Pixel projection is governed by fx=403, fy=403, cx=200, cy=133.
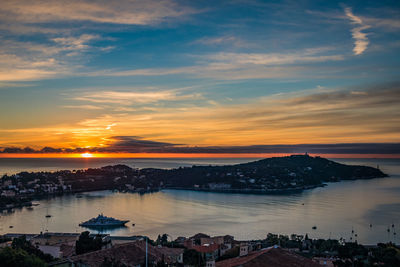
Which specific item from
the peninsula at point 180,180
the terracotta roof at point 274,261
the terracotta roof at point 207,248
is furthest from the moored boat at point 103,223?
the terracotta roof at point 274,261

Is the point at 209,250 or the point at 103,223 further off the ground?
the point at 209,250

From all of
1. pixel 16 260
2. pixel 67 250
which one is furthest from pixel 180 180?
pixel 16 260

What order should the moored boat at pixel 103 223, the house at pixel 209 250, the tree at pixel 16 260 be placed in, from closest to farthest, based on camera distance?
the tree at pixel 16 260 < the house at pixel 209 250 < the moored boat at pixel 103 223

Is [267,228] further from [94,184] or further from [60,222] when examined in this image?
[94,184]

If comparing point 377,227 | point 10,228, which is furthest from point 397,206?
point 10,228

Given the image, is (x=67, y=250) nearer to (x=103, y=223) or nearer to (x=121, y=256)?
(x=121, y=256)

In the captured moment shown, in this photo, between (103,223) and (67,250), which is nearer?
(67,250)

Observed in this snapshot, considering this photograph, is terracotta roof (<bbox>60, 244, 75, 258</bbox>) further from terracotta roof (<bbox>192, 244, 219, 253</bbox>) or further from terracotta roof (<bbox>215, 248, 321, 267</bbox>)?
terracotta roof (<bbox>215, 248, 321, 267</bbox>)

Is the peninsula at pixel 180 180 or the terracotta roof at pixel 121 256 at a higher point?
the terracotta roof at pixel 121 256

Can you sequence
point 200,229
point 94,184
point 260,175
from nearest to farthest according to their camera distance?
point 200,229 → point 94,184 → point 260,175

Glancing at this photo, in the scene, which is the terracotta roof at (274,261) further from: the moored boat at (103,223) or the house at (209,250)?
the moored boat at (103,223)

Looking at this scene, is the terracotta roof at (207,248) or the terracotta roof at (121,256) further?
the terracotta roof at (207,248)
